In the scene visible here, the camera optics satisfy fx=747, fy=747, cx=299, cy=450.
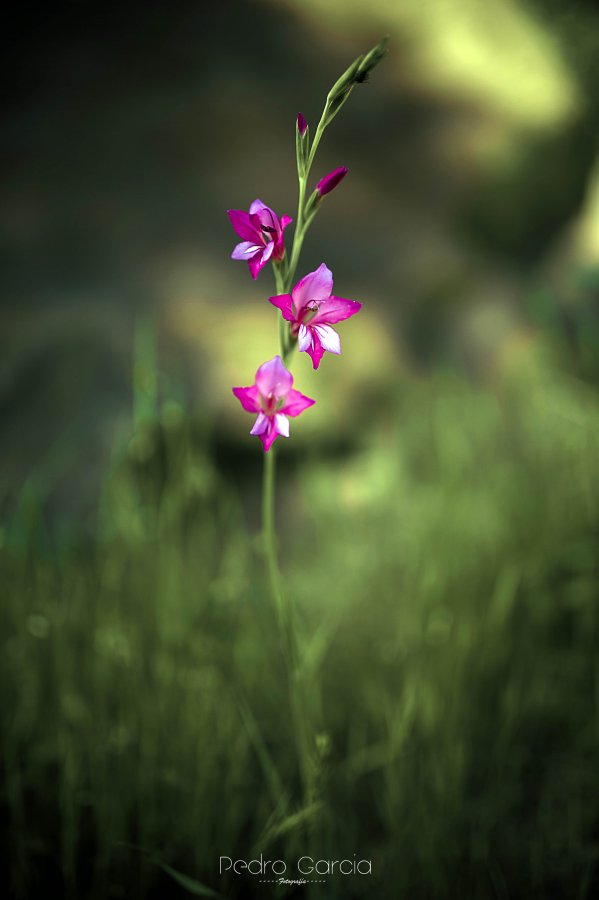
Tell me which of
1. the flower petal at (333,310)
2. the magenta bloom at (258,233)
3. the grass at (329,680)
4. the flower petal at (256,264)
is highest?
the magenta bloom at (258,233)

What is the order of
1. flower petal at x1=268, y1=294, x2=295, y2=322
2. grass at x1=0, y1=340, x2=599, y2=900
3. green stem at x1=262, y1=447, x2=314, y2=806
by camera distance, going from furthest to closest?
grass at x1=0, y1=340, x2=599, y2=900
green stem at x1=262, y1=447, x2=314, y2=806
flower petal at x1=268, y1=294, x2=295, y2=322

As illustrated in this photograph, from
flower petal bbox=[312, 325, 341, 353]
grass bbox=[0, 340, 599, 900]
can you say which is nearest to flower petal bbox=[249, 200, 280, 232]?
flower petal bbox=[312, 325, 341, 353]

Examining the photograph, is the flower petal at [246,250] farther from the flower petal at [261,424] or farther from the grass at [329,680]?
the grass at [329,680]

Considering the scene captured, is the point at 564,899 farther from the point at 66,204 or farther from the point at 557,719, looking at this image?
the point at 66,204

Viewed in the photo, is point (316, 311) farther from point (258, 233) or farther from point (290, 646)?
point (290, 646)

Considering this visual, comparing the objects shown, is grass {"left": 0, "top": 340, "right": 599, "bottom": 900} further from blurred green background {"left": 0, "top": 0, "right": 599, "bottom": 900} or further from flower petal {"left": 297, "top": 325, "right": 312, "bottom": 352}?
flower petal {"left": 297, "top": 325, "right": 312, "bottom": 352}

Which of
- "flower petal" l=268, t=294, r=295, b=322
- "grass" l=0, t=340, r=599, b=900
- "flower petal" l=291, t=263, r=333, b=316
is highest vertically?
"flower petal" l=291, t=263, r=333, b=316

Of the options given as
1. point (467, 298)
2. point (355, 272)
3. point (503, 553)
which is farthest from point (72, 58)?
point (503, 553)

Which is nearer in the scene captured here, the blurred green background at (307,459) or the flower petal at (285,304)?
the flower petal at (285,304)

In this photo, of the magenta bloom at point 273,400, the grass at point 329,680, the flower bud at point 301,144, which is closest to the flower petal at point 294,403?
the magenta bloom at point 273,400
